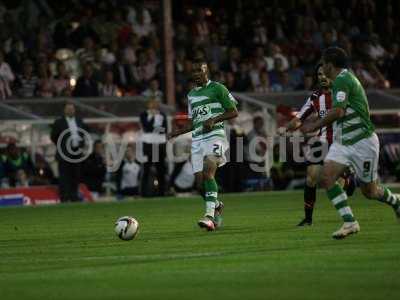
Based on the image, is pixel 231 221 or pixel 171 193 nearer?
pixel 231 221

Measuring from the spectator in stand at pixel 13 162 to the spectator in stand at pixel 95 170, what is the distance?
1.29m

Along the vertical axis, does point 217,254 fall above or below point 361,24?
below

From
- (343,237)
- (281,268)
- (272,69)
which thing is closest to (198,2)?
(272,69)

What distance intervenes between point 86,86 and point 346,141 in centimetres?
1498

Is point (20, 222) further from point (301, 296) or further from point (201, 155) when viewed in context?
point (301, 296)

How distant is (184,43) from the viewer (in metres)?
30.4

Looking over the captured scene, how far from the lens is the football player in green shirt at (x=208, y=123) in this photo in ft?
52.0

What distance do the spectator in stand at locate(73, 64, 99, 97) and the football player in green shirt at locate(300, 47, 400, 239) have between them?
1467cm

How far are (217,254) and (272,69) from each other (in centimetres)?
1890

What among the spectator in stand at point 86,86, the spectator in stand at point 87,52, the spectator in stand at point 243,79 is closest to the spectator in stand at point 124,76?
the spectator in stand at point 87,52

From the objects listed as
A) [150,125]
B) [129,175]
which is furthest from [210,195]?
[129,175]

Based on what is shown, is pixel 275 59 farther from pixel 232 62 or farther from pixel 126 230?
pixel 126 230

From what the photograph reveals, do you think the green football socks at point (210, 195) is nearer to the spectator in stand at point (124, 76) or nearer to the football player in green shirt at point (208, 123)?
the football player in green shirt at point (208, 123)

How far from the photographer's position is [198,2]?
33.7 m
